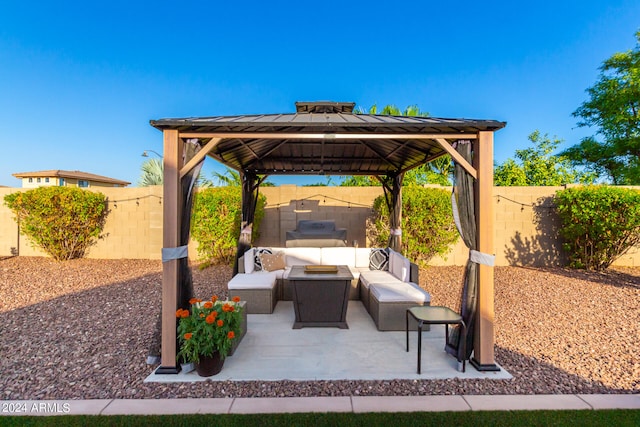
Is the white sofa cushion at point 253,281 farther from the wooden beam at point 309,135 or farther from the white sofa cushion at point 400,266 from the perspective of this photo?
the wooden beam at point 309,135

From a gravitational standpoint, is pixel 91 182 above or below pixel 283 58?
below

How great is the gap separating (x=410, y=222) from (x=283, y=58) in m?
9.39

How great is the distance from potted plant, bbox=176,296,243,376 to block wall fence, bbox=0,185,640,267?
17.9 ft

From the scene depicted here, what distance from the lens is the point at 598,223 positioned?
720 centimetres

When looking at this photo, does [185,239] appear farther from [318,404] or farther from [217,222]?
[217,222]

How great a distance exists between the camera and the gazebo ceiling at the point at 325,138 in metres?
3.32

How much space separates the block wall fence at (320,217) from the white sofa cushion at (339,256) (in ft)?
8.54

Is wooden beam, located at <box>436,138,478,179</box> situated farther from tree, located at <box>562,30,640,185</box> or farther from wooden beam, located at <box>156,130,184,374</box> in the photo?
tree, located at <box>562,30,640,185</box>

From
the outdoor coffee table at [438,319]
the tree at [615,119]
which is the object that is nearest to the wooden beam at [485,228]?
A: the outdoor coffee table at [438,319]

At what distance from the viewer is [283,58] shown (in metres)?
13.2

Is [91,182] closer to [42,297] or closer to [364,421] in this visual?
[42,297]

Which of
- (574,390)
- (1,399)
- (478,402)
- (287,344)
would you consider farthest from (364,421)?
(1,399)

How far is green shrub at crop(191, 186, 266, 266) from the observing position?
26.3 ft

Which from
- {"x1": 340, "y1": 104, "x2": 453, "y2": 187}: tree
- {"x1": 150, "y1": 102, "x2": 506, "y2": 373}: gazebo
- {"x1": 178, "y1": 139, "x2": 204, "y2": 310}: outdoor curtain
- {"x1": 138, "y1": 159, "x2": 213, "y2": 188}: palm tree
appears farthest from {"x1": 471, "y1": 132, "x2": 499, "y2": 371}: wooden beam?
{"x1": 138, "y1": 159, "x2": 213, "y2": 188}: palm tree
